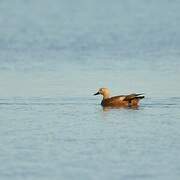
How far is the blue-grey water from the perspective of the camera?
41.9 ft

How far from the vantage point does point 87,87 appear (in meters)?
22.6

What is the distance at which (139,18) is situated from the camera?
39.7 metres

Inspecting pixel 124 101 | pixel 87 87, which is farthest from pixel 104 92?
pixel 124 101

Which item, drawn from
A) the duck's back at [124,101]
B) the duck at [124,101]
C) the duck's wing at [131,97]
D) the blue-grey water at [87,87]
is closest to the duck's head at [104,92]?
the blue-grey water at [87,87]

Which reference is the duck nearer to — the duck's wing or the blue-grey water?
the duck's wing

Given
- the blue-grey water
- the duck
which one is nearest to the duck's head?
the blue-grey water

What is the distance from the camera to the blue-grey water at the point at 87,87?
1276 cm

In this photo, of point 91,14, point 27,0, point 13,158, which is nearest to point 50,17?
point 91,14

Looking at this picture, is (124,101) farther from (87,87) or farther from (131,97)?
(87,87)

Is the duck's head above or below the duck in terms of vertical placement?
above

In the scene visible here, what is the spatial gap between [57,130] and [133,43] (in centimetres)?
1693

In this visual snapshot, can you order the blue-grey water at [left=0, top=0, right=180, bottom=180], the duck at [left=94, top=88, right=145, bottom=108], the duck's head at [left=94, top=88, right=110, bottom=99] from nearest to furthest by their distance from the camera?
the blue-grey water at [left=0, top=0, right=180, bottom=180] < the duck at [left=94, top=88, right=145, bottom=108] < the duck's head at [left=94, top=88, right=110, bottom=99]

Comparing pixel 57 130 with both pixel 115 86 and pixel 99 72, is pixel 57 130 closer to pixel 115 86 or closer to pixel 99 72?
pixel 115 86

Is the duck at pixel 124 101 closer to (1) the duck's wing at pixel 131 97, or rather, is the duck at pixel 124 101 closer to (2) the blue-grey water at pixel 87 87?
(1) the duck's wing at pixel 131 97
